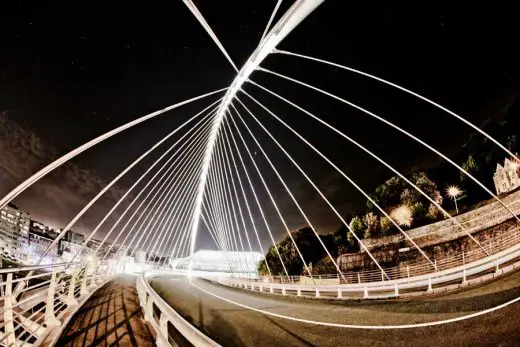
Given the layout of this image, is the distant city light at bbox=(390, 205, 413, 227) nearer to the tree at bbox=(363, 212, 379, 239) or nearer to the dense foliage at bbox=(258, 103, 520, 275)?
the dense foliage at bbox=(258, 103, 520, 275)

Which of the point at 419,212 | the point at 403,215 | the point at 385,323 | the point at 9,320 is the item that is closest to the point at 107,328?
the point at 9,320

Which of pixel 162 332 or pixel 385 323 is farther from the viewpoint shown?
pixel 385 323

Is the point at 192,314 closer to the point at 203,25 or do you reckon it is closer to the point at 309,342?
the point at 309,342

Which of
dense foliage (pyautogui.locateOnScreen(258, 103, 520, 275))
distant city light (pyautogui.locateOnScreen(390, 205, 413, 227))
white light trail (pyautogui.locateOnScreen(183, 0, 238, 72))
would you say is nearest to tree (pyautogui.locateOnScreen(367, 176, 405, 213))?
dense foliage (pyautogui.locateOnScreen(258, 103, 520, 275))

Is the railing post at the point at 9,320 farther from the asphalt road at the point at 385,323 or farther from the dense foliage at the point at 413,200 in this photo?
the dense foliage at the point at 413,200

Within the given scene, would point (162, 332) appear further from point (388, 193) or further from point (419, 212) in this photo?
point (388, 193)

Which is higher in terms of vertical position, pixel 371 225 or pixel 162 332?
pixel 371 225

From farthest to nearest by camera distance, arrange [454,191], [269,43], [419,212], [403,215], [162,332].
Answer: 1. [454,191]
2. [403,215]
3. [419,212]
4. [269,43]
5. [162,332]

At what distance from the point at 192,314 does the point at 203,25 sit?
9.09 meters

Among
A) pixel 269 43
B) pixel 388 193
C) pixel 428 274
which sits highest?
pixel 388 193

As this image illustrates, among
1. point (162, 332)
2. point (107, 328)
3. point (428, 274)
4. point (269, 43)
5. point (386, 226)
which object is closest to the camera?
point (162, 332)

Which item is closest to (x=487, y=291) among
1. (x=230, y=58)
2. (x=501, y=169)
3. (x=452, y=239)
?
(x=230, y=58)

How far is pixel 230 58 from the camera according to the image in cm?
1102

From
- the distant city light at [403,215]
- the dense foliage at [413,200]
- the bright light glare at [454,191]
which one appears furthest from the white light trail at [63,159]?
the bright light glare at [454,191]
